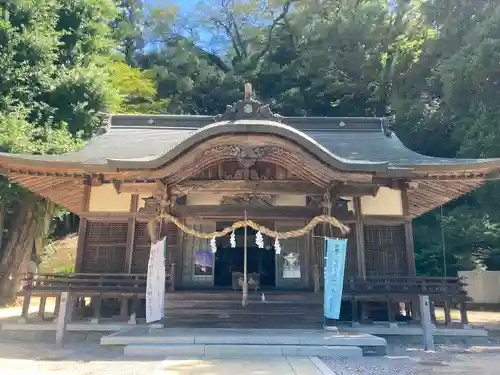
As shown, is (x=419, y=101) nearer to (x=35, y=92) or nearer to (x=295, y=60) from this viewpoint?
(x=295, y=60)

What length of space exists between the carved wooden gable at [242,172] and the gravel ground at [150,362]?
3.86 m

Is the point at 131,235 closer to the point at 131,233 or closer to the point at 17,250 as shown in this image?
the point at 131,233

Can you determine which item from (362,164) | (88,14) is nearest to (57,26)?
(88,14)

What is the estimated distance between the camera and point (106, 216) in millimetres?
10484

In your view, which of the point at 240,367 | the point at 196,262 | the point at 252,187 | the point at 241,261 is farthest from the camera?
the point at 241,261

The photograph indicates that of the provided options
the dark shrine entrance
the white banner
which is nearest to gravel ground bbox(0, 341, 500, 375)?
the white banner

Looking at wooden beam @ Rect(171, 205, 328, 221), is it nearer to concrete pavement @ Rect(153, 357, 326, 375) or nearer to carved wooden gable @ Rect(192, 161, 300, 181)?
carved wooden gable @ Rect(192, 161, 300, 181)

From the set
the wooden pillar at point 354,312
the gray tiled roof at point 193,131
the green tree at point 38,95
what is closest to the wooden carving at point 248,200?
the gray tiled roof at point 193,131

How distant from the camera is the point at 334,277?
8.26m

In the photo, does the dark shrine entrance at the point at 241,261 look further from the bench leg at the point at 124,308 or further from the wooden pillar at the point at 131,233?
the bench leg at the point at 124,308

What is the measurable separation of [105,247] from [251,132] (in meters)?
5.11

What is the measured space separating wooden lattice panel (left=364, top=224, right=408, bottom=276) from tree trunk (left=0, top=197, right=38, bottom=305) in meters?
11.4

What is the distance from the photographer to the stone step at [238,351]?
7008 mm

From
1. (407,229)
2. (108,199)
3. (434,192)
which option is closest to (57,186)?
(108,199)
